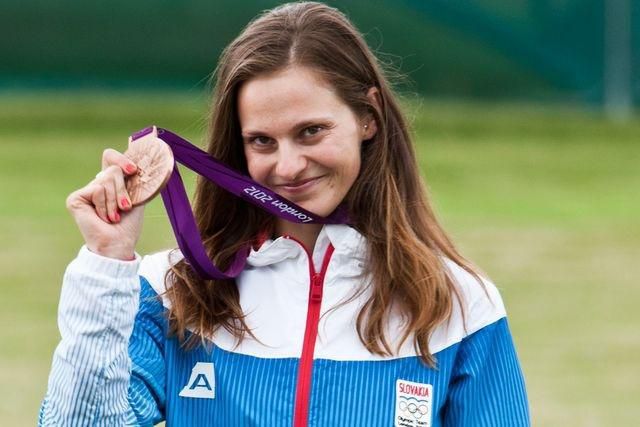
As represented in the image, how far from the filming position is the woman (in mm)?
2924

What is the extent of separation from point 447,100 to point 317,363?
45.2 feet

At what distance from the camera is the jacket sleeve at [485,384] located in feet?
9.68

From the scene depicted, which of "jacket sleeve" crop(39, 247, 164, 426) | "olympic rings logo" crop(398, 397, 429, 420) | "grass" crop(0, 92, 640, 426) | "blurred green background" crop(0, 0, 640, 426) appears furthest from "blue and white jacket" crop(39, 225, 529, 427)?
"blurred green background" crop(0, 0, 640, 426)

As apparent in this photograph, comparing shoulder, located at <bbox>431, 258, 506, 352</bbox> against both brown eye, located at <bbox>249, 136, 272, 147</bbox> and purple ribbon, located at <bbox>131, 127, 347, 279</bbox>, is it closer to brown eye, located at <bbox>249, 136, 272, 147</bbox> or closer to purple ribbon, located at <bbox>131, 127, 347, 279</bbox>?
purple ribbon, located at <bbox>131, 127, 347, 279</bbox>

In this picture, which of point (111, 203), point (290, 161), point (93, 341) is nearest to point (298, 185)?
point (290, 161)

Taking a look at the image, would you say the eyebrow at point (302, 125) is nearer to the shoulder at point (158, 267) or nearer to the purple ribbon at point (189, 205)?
the purple ribbon at point (189, 205)

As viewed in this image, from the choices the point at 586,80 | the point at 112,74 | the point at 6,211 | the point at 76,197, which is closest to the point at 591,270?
the point at 6,211

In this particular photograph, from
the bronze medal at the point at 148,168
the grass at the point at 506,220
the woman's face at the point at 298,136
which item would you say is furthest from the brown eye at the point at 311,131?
the grass at the point at 506,220

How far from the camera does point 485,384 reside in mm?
2955

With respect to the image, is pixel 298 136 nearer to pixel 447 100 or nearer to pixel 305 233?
pixel 305 233

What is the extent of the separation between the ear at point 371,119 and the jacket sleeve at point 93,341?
2.06 ft

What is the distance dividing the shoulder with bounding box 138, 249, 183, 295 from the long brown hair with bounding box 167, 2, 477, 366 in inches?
0.7

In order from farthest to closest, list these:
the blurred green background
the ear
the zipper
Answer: the blurred green background
the ear
the zipper

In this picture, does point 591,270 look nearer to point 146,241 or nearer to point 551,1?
point 146,241
